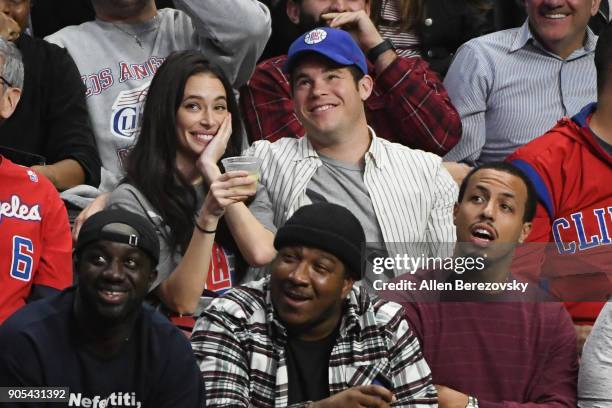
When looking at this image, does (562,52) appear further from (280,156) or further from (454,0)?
(280,156)

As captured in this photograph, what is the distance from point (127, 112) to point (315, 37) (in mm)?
1013

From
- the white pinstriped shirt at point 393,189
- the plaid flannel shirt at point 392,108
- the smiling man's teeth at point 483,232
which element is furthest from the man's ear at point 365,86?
the smiling man's teeth at point 483,232

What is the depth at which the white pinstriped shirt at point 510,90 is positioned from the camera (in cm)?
657

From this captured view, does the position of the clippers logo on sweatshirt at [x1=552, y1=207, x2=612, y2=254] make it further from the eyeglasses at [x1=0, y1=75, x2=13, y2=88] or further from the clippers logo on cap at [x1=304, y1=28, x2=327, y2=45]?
the eyeglasses at [x1=0, y1=75, x2=13, y2=88]

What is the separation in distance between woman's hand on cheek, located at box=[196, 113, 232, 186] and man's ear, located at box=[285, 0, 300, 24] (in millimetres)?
1115

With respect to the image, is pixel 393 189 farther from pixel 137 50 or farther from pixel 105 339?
pixel 105 339

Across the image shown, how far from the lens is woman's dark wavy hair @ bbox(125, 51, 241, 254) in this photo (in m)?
5.27

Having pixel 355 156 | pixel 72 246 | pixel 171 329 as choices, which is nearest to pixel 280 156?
pixel 355 156

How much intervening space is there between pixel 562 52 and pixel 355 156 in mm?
1610

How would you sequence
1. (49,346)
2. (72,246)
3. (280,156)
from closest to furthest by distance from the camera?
1. (49,346)
2. (72,246)
3. (280,156)

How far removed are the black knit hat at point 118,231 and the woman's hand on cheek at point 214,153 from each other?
2.91 ft

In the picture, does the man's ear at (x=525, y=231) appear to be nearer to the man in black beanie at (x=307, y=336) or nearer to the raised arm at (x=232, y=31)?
the man in black beanie at (x=307, y=336)

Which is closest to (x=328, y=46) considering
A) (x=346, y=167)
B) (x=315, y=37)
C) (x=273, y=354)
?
(x=315, y=37)

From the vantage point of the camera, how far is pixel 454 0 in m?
7.09
